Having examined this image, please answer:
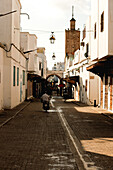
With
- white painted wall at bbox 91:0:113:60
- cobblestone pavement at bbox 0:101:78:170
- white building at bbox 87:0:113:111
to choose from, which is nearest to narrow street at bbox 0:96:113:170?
cobblestone pavement at bbox 0:101:78:170

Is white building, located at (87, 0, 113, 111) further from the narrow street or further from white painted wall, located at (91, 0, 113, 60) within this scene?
the narrow street

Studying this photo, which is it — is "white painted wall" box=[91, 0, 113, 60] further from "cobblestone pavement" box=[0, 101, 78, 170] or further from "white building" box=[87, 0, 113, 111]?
"cobblestone pavement" box=[0, 101, 78, 170]

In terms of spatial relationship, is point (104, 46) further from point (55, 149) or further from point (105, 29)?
point (55, 149)

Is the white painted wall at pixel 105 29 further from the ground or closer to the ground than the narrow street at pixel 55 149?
further from the ground

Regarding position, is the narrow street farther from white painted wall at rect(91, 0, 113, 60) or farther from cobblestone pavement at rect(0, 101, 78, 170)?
white painted wall at rect(91, 0, 113, 60)

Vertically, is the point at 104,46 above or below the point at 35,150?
above

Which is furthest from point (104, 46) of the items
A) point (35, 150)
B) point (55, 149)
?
point (35, 150)

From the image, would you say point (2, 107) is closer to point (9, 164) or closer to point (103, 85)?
point (103, 85)

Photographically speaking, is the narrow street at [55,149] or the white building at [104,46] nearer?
the narrow street at [55,149]

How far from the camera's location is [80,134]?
11469mm

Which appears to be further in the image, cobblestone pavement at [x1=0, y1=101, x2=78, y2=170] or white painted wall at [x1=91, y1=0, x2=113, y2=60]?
white painted wall at [x1=91, y1=0, x2=113, y2=60]

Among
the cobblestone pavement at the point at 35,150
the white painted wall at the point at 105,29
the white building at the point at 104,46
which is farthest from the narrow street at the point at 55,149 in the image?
the white building at the point at 104,46

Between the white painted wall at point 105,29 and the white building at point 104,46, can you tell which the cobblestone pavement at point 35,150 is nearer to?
the white painted wall at point 105,29

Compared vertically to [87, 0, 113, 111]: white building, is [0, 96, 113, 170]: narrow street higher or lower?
lower
